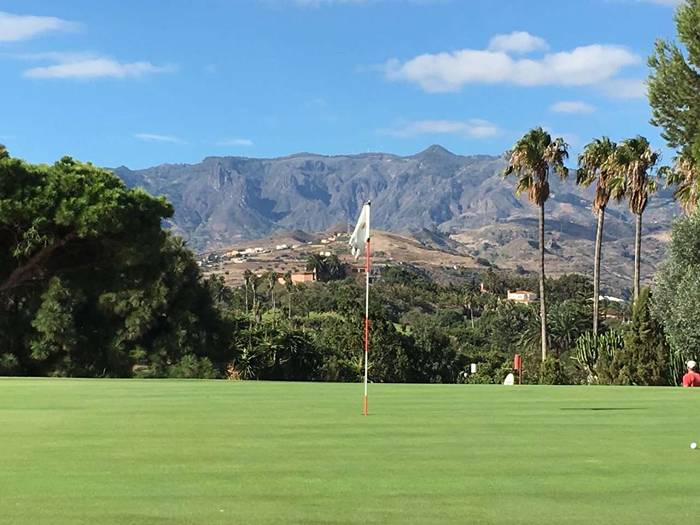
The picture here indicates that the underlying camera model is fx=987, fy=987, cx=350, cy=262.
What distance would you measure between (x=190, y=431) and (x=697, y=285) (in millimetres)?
22254

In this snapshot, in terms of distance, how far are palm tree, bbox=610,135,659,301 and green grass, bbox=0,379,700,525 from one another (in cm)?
4044

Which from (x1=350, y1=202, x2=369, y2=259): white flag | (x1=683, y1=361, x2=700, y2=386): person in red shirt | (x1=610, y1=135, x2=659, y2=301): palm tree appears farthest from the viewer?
(x1=610, y1=135, x2=659, y2=301): palm tree

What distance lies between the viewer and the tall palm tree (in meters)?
56.2

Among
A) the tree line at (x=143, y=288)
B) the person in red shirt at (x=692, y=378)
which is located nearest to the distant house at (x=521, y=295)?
the tree line at (x=143, y=288)

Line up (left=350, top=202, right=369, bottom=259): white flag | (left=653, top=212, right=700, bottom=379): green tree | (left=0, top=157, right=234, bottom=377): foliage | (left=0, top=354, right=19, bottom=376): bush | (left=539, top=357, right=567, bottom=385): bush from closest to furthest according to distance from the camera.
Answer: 1. (left=350, top=202, right=369, bottom=259): white flag
2. (left=653, top=212, right=700, bottom=379): green tree
3. (left=0, top=354, right=19, bottom=376): bush
4. (left=0, top=157, right=234, bottom=377): foliage
5. (left=539, top=357, right=567, bottom=385): bush

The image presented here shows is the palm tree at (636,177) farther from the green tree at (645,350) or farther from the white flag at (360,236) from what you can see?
the white flag at (360,236)

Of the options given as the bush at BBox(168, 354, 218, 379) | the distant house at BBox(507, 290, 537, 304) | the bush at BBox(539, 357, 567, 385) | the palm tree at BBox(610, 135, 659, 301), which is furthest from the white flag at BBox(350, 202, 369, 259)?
the distant house at BBox(507, 290, 537, 304)

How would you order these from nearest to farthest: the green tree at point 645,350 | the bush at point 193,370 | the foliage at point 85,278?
the green tree at point 645,350 < the foliage at point 85,278 < the bush at point 193,370

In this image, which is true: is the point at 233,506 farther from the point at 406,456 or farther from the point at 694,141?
the point at 694,141

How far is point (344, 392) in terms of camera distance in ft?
59.4

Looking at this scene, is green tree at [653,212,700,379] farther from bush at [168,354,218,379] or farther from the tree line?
bush at [168,354,218,379]

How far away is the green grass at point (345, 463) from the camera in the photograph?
21.2 ft

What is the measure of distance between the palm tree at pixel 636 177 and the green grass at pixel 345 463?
40437mm

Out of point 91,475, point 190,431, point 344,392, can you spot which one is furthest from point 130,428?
point 344,392
